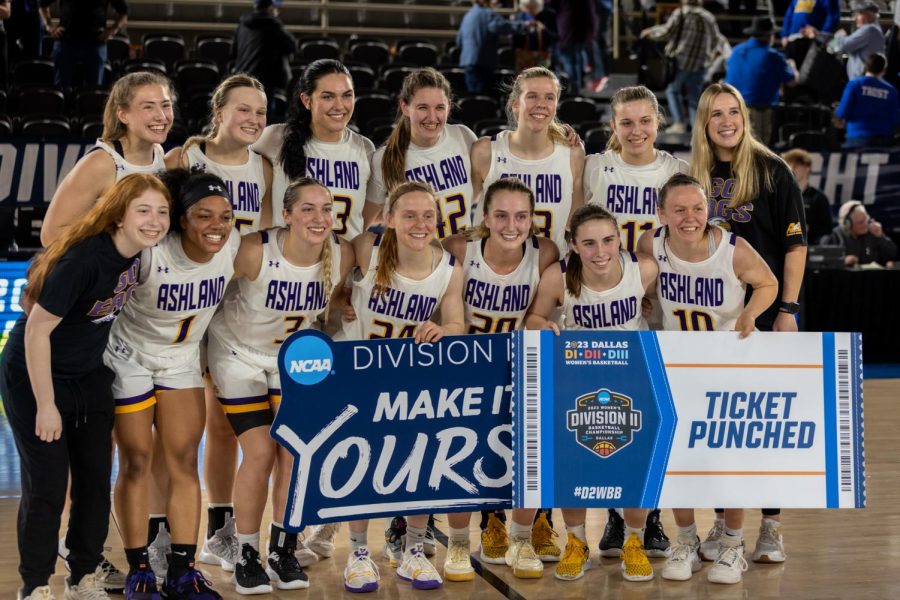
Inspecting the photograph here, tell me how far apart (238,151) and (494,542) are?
1.93 metres

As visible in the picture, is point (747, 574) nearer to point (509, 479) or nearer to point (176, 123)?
point (509, 479)

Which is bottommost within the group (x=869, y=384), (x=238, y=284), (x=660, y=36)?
(x=869, y=384)

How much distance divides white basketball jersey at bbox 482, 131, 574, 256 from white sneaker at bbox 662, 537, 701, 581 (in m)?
1.36

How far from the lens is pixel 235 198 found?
4.71 meters

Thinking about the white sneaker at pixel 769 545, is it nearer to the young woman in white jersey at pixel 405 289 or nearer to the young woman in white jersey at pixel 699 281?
the young woman in white jersey at pixel 699 281

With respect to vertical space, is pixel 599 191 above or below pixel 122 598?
above

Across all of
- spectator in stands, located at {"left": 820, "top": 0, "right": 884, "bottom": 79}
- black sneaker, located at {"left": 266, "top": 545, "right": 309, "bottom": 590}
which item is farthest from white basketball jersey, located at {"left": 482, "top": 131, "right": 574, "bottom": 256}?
spectator in stands, located at {"left": 820, "top": 0, "right": 884, "bottom": 79}

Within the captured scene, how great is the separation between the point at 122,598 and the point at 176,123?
602 centimetres

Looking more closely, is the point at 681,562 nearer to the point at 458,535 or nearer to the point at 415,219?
the point at 458,535

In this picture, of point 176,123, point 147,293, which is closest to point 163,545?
point 147,293

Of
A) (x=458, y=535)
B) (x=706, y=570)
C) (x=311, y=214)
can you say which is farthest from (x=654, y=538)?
(x=311, y=214)

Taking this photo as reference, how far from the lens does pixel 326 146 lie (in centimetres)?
491

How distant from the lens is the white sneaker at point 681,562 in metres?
4.30

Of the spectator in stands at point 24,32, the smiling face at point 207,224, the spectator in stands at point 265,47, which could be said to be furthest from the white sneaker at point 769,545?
the spectator in stands at point 24,32
